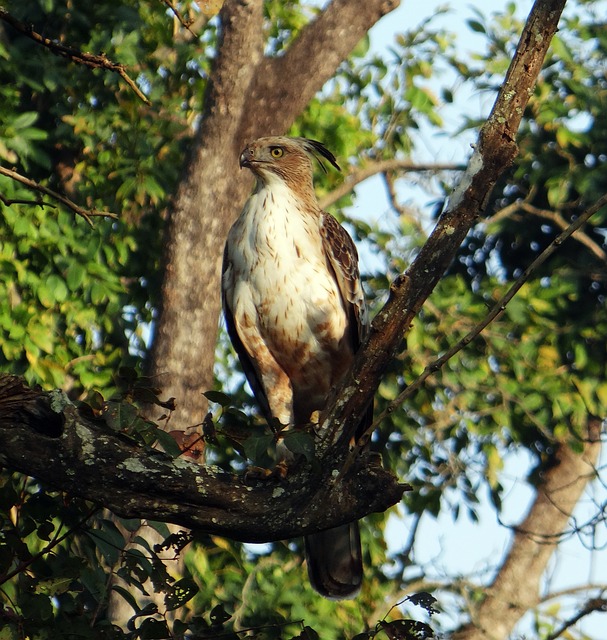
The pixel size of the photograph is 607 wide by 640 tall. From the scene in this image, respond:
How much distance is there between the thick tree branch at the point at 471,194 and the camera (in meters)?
3.15

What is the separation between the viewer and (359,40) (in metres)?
7.42

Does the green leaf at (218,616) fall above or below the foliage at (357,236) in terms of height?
below

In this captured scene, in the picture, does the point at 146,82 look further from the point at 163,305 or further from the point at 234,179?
the point at 163,305

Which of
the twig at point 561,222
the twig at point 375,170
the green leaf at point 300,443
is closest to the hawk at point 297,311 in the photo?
the green leaf at point 300,443

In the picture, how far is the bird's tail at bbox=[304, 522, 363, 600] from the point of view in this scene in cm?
450

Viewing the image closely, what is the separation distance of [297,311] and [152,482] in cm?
169

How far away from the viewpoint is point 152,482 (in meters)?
2.99

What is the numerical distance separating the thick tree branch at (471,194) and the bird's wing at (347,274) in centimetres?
147

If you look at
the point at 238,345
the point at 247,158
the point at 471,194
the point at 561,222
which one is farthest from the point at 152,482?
the point at 561,222

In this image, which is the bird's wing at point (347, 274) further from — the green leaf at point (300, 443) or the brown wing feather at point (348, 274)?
the green leaf at point (300, 443)

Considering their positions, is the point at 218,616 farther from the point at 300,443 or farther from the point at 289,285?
the point at 289,285

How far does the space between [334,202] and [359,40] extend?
1135mm

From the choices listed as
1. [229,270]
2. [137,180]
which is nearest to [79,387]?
[137,180]

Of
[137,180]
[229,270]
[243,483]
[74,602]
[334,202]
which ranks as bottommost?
[74,602]
